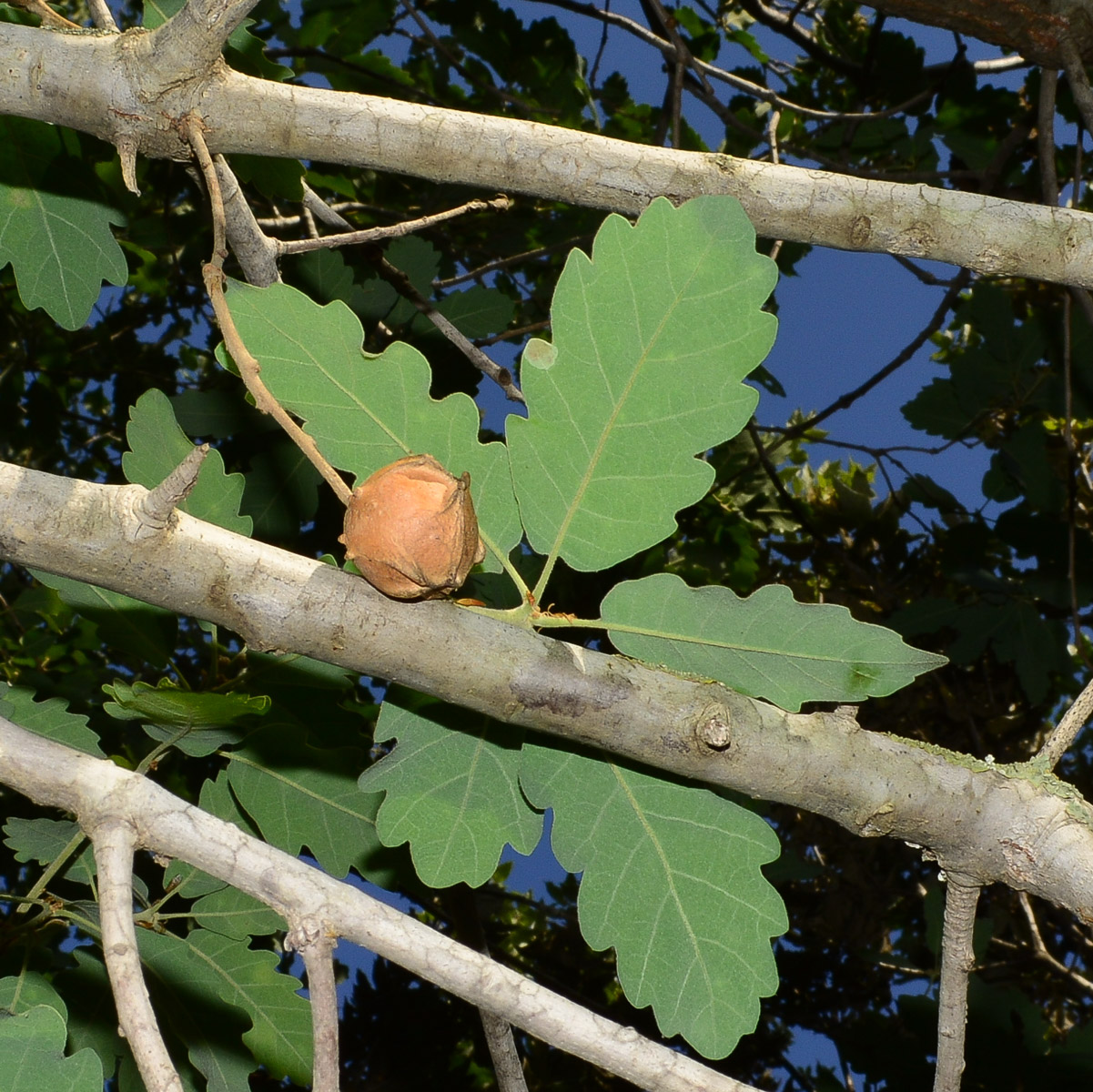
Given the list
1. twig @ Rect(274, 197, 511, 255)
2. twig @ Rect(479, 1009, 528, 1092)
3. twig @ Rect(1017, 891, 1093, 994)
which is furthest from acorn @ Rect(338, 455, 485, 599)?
twig @ Rect(1017, 891, 1093, 994)

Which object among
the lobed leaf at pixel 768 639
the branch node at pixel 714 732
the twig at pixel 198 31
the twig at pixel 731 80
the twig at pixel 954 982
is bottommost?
the twig at pixel 954 982

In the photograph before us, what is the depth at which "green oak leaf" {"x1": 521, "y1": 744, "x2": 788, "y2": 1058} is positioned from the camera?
0.89m

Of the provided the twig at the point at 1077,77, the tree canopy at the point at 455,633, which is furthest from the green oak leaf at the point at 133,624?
the twig at the point at 1077,77

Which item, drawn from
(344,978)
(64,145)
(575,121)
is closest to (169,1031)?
(64,145)

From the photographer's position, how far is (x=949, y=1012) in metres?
0.86

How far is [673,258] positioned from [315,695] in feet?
2.59

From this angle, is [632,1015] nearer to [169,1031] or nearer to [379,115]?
[169,1031]

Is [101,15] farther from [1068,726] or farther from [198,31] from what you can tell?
[1068,726]

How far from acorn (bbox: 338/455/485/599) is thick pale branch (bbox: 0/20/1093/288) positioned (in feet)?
1.30

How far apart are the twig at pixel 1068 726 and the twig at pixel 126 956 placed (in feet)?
2.36

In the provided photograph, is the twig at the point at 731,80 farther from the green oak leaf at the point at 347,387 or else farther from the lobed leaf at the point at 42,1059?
the lobed leaf at the point at 42,1059

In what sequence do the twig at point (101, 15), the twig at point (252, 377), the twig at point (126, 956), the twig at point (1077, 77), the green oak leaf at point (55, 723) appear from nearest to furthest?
the twig at point (126, 956)
the twig at point (252, 377)
the twig at point (101, 15)
the green oak leaf at point (55, 723)
the twig at point (1077, 77)

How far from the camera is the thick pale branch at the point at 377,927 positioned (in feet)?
2.31

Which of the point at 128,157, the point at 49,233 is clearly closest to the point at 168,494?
the point at 128,157
